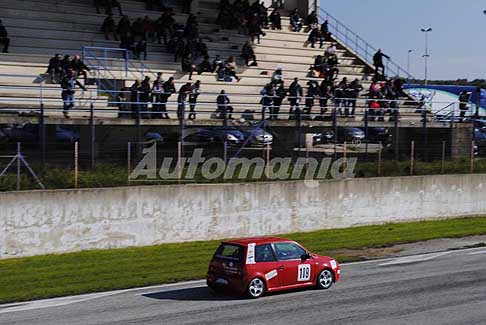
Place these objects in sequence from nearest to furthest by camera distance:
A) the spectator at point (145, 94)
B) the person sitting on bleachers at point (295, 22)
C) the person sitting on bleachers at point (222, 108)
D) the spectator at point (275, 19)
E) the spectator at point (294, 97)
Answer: the spectator at point (145, 94) < the person sitting on bleachers at point (222, 108) < the spectator at point (294, 97) < the spectator at point (275, 19) < the person sitting on bleachers at point (295, 22)

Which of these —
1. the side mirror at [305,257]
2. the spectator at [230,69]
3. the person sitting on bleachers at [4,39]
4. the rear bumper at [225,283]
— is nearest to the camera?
the rear bumper at [225,283]

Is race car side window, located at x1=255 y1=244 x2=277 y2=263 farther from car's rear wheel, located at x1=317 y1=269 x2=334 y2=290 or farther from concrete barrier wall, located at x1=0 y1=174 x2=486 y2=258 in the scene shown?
concrete barrier wall, located at x1=0 y1=174 x2=486 y2=258

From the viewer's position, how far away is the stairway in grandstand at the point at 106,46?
31.9 meters

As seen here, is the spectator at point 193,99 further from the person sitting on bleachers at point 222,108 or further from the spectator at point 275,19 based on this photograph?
the spectator at point 275,19

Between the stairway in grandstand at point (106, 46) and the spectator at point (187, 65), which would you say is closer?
the stairway in grandstand at point (106, 46)

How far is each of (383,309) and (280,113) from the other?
15567 mm

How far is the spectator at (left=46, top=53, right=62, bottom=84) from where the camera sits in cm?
3256

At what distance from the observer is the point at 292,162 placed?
31125 millimetres

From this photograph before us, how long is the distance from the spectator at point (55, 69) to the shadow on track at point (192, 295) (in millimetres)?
14737

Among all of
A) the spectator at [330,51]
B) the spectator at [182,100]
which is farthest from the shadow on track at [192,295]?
the spectator at [330,51]

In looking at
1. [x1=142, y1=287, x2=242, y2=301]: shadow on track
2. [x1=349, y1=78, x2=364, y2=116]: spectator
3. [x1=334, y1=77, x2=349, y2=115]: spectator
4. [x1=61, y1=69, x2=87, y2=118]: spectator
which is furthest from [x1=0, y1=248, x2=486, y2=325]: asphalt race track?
[x1=349, y1=78, x2=364, y2=116]: spectator

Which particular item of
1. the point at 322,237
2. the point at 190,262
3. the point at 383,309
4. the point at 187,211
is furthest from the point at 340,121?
the point at 383,309

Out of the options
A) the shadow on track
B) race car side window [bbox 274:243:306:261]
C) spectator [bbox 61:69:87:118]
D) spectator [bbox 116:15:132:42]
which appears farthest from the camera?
spectator [bbox 116:15:132:42]

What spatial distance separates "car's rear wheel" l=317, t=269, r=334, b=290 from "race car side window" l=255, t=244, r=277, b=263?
1409mm
